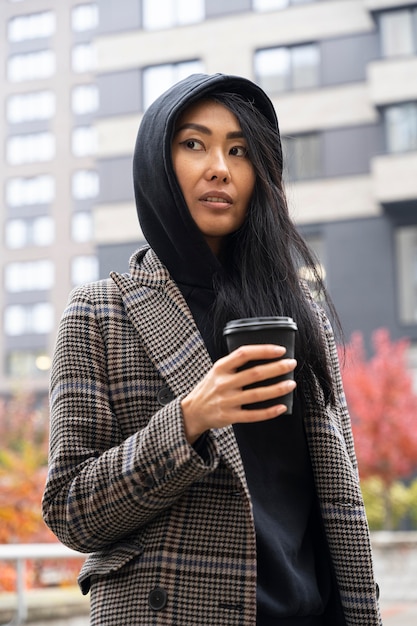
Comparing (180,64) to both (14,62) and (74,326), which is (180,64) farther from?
(14,62)

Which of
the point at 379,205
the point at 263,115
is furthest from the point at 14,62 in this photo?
the point at 263,115

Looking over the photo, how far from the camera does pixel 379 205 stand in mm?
18594

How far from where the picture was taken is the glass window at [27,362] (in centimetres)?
4256

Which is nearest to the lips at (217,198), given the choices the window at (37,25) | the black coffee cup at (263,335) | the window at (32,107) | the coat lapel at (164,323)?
the coat lapel at (164,323)

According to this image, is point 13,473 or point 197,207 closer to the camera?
point 197,207

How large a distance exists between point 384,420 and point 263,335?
1340 centimetres

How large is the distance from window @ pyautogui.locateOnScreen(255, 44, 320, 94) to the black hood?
1824 cm

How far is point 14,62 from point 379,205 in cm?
3218

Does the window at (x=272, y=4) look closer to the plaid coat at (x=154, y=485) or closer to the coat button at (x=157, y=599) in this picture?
the plaid coat at (x=154, y=485)

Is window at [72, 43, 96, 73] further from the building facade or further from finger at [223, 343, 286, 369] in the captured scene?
finger at [223, 343, 286, 369]

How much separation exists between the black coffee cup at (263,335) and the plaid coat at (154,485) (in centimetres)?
16

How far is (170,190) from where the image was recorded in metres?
1.55

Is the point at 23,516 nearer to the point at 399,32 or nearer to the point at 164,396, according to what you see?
the point at 164,396

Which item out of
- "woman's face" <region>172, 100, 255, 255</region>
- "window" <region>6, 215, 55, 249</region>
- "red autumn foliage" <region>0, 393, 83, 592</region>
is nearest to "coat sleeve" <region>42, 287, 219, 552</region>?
"woman's face" <region>172, 100, 255, 255</region>
